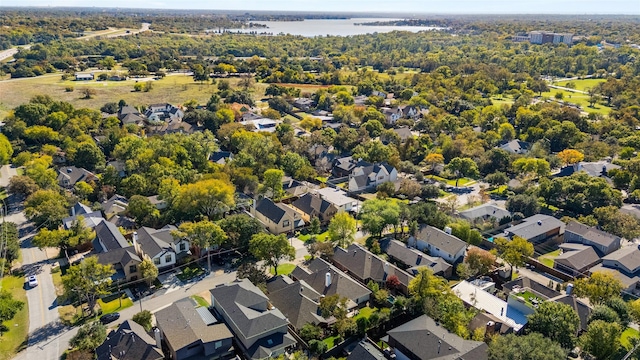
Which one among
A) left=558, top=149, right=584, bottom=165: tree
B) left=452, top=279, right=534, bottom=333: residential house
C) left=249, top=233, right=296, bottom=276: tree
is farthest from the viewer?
left=558, top=149, right=584, bottom=165: tree

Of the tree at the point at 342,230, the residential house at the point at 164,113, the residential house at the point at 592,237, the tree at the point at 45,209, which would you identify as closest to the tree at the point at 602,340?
the residential house at the point at 592,237

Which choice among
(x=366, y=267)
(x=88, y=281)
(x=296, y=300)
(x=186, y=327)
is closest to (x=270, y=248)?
(x=296, y=300)

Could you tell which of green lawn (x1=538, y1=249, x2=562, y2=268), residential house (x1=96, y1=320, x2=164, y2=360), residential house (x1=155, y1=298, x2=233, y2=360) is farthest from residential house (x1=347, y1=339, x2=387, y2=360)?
green lawn (x1=538, y1=249, x2=562, y2=268)

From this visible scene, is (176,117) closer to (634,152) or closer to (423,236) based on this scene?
(423,236)

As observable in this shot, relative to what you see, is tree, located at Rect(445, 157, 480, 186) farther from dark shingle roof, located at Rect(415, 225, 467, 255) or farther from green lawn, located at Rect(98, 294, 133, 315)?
green lawn, located at Rect(98, 294, 133, 315)

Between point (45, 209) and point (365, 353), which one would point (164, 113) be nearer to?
point (45, 209)

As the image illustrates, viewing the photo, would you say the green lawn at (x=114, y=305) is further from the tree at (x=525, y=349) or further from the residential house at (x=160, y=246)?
the tree at (x=525, y=349)
